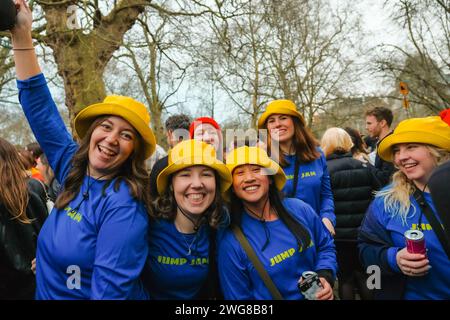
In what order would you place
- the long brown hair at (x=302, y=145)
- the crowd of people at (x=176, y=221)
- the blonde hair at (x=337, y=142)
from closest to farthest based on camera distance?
the crowd of people at (x=176, y=221) < the long brown hair at (x=302, y=145) < the blonde hair at (x=337, y=142)

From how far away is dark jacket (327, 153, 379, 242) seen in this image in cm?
376

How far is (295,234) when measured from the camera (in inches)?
91.1

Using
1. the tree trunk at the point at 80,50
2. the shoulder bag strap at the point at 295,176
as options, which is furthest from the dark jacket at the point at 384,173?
the tree trunk at the point at 80,50

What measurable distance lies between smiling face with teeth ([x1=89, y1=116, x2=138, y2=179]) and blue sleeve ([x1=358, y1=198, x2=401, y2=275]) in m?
1.70

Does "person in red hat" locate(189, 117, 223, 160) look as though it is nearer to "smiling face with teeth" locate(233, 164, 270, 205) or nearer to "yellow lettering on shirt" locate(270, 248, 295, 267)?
"smiling face with teeth" locate(233, 164, 270, 205)

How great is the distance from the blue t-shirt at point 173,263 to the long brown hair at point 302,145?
1525 mm

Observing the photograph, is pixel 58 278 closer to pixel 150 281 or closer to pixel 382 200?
Answer: pixel 150 281

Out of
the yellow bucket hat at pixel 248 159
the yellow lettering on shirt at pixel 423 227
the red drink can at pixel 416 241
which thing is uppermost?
the yellow bucket hat at pixel 248 159

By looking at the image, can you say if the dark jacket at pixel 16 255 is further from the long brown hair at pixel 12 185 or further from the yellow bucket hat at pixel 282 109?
the yellow bucket hat at pixel 282 109

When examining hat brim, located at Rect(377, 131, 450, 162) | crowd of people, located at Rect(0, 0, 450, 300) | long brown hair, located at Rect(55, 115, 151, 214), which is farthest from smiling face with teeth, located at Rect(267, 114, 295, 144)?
long brown hair, located at Rect(55, 115, 151, 214)

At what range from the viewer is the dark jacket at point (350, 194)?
3.76 meters

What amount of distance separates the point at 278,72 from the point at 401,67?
5.64 metres

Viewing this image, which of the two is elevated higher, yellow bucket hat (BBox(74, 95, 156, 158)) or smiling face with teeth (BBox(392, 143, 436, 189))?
yellow bucket hat (BBox(74, 95, 156, 158))
